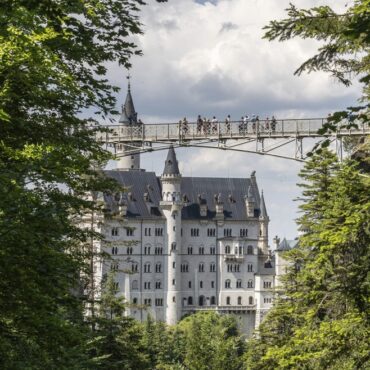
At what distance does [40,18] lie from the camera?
1792cm

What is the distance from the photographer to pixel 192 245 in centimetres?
14400

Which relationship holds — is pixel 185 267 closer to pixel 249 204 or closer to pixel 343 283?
pixel 249 204

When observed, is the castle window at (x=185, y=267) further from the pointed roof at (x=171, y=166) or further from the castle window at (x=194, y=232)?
the pointed roof at (x=171, y=166)

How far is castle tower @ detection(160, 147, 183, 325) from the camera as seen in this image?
13888 cm

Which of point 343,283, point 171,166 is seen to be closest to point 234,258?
point 171,166

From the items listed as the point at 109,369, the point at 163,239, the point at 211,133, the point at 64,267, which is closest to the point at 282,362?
the point at 64,267

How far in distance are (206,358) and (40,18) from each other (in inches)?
2117

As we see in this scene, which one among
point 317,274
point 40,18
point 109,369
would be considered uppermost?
point 40,18

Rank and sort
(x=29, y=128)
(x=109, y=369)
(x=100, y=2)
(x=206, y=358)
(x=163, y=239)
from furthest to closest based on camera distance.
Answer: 1. (x=163, y=239)
2. (x=206, y=358)
3. (x=109, y=369)
4. (x=100, y=2)
5. (x=29, y=128)

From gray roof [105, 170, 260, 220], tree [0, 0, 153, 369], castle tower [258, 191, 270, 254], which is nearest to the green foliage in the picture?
tree [0, 0, 153, 369]

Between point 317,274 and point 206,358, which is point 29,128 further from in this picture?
point 206,358

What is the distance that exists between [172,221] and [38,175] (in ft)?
411

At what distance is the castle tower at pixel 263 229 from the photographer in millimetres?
147750

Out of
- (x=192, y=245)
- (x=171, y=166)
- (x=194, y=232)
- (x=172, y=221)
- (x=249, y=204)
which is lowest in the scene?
(x=192, y=245)
